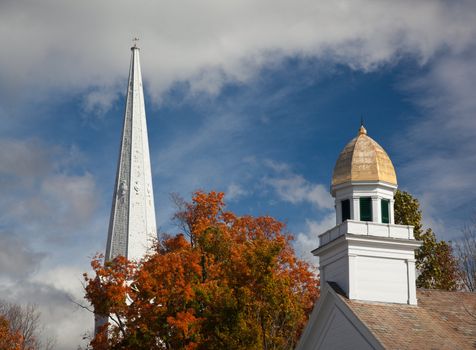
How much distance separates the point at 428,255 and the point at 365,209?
69.5 ft

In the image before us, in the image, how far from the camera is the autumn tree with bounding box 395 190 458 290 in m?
62.3

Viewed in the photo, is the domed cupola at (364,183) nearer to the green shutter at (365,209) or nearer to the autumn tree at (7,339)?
the green shutter at (365,209)

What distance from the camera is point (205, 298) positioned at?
4497 cm

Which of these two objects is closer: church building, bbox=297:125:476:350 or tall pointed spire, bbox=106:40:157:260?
church building, bbox=297:125:476:350

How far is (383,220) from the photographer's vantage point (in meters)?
43.6

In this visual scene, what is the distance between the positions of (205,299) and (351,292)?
7.80 meters

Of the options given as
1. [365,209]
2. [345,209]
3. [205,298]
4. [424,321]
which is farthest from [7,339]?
[424,321]

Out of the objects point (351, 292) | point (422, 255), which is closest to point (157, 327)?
point (351, 292)

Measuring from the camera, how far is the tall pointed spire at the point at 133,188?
278 ft

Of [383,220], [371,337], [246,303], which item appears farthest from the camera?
[383,220]

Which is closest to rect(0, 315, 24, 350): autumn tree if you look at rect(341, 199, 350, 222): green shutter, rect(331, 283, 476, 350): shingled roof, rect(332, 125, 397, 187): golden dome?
rect(341, 199, 350, 222): green shutter

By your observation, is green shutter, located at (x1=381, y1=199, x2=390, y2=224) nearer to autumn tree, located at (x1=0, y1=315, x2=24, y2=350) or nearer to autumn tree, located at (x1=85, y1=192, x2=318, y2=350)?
autumn tree, located at (x1=85, y1=192, x2=318, y2=350)

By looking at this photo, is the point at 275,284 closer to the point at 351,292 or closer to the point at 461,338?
the point at 351,292

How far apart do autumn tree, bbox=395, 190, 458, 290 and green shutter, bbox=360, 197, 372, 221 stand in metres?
19.4
